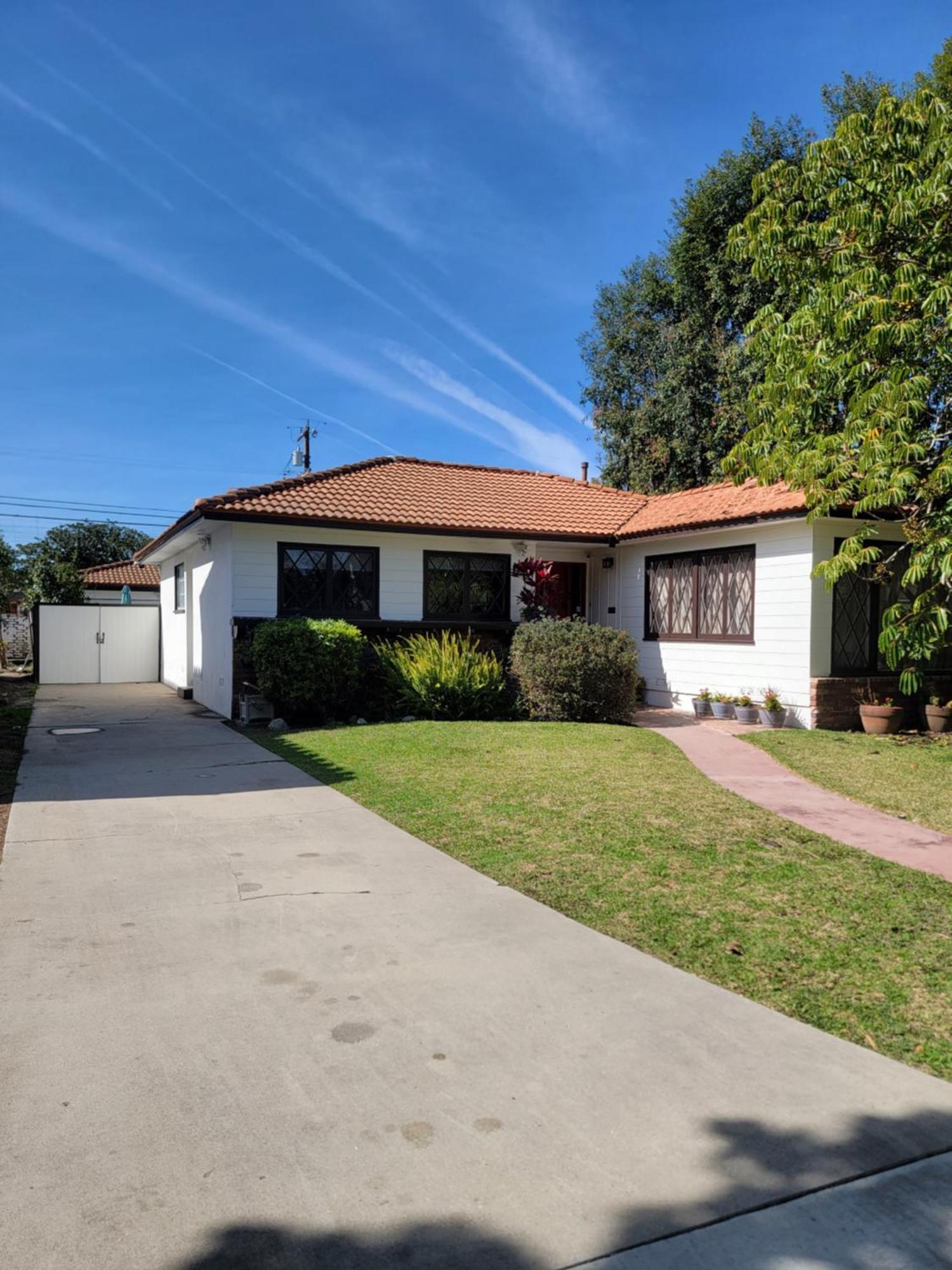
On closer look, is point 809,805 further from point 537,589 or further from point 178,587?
point 178,587

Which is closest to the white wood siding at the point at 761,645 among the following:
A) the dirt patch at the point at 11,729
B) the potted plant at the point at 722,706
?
the potted plant at the point at 722,706

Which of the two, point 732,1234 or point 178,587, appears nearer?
point 732,1234

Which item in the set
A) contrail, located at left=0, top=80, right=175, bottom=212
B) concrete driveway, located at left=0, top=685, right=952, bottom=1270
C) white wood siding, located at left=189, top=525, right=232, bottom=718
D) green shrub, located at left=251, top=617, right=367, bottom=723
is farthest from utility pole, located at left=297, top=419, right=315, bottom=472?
concrete driveway, located at left=0, top=685, right=952, bottom=1270

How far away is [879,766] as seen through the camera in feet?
33.4

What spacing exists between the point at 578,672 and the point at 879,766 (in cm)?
433

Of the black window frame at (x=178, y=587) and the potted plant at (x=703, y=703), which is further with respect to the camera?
the black window frame at (x=178, y=587)

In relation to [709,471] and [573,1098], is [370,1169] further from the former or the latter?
[709,471]

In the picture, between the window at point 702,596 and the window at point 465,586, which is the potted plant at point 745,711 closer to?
the window at point 702,596

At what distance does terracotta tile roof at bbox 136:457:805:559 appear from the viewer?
1406 centimetres

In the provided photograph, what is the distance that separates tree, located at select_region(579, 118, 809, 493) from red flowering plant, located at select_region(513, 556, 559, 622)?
8.74 m

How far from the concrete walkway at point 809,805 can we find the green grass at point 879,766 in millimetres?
221

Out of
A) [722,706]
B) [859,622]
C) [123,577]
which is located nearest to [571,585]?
[722,706]

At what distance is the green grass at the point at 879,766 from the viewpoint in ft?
26.7

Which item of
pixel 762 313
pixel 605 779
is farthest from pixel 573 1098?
pixel 762 313
